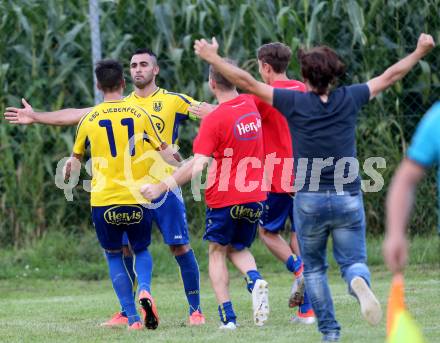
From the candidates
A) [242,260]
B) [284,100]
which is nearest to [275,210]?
[242,260]

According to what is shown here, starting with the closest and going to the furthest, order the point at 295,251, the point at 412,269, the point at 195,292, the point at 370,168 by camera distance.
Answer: the point at 195,292 → the point at 295,251 → the point at 412,269 → the point at 370,168

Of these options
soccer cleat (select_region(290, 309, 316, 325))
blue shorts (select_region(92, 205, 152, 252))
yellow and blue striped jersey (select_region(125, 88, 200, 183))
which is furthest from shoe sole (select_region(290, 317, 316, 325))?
yellow and blue striped jersey (select_region(125, 88, 200, 183))

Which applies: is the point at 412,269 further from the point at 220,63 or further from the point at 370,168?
the point at 220,63

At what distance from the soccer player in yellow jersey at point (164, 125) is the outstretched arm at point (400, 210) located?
400cm

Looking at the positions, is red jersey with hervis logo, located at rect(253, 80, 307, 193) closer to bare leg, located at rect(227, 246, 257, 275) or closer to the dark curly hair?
bare leg, located at rect(227, 246, 257, 275)

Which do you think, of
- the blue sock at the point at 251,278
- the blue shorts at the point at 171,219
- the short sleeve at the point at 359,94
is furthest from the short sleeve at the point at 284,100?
the blue shorts at the point at 171,219

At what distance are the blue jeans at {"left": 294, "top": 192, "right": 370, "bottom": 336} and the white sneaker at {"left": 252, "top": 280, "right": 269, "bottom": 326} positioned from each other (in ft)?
3.23

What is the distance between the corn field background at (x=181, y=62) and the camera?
467 inches

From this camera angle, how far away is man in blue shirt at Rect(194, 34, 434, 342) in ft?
19.6

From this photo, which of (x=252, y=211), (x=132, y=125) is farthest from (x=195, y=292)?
(x=132, y=125)

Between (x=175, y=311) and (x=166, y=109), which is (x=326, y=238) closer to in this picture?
(x=166, y=109)

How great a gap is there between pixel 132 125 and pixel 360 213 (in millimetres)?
2105

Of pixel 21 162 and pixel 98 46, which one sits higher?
pixel 98 46

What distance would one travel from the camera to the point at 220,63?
6.04 meters
